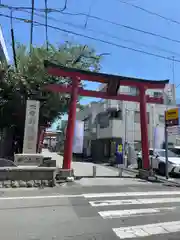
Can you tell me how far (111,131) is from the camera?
27.3m

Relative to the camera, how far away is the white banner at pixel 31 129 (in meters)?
12.8

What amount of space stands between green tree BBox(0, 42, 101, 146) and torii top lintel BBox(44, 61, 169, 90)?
5.18m

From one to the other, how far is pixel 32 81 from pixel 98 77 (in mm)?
6292

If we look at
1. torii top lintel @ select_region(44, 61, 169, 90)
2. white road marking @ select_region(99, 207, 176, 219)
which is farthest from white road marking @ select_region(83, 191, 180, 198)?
torii top lintel @ select_region(44, 61, 169, 90)

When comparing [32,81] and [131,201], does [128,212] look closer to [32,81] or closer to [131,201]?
[131,201]

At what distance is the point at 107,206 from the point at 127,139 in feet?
67.4

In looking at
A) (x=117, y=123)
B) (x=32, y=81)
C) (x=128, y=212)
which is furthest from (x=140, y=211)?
(x=117, y=123)

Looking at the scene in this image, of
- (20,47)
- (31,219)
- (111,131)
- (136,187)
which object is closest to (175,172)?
(136,187)

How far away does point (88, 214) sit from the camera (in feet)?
20.6

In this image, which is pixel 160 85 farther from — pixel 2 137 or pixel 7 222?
pixel 2 137

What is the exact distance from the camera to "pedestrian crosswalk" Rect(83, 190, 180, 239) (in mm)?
5172

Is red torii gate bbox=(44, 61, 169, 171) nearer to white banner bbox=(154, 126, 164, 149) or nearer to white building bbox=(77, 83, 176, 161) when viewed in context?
white banner bbox=(154, 126, 164, 149)

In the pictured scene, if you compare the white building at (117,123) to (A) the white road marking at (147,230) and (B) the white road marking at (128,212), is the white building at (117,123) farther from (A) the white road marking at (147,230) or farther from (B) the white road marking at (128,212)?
(A) the white road marking at (147,230)

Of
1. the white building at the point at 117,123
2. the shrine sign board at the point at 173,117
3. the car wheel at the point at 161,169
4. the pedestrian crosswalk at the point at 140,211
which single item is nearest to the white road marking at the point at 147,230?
the pedestrian crosswalk at the point at 140,211
